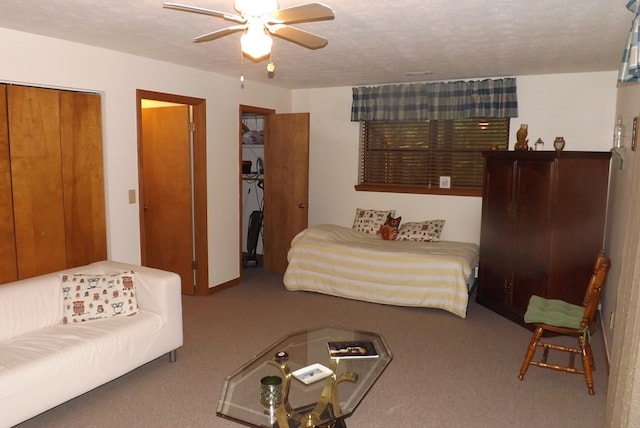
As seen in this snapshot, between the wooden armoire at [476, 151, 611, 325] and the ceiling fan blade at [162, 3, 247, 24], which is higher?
the ceiling fan blade at [162, 3, 247, 24]

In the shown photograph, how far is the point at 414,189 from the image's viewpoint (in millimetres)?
5652

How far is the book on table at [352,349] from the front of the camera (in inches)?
108

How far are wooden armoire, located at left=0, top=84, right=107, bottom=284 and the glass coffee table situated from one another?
2018mm

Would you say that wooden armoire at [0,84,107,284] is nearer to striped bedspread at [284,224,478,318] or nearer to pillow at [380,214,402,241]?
striped bedspread at [284,224,478,318]

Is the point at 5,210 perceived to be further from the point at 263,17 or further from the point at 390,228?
the point at 390,228

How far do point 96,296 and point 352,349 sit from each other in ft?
5.66

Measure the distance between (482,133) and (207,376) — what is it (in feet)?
12.5

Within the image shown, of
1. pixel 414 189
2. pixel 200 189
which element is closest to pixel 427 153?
pixel 414 189

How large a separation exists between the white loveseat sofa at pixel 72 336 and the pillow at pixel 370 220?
276cm

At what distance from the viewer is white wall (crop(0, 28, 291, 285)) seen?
11.4 ft

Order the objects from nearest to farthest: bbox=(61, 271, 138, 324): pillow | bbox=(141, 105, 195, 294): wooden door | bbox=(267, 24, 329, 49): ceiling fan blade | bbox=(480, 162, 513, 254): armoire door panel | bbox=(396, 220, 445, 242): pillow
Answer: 1. bbox=(267, 24, 329, 49): ceiling fan blade
2. bbox=(61, 271, 138, 324): pillow
3. bbox=(480, 162, 513, 254): armoire door panel
4. bbox=(141, 105, 195, 294): wooden door
5. bbox=(396, 220, 445, 242): pillow

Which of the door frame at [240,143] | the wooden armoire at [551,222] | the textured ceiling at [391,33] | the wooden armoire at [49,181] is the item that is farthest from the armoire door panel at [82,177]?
the wooden armoire at [551,222]

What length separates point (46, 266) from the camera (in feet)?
12.2

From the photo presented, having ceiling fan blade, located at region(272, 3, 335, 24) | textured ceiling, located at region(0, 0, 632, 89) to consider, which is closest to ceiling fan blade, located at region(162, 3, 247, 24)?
ceiling fan blade, located at region(272, 3, 335, 24)
